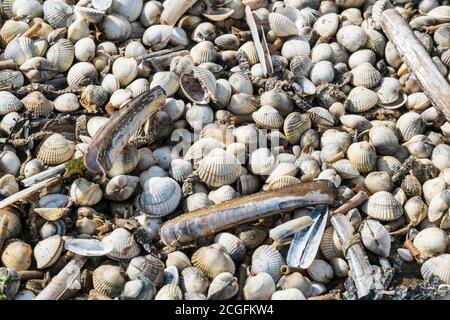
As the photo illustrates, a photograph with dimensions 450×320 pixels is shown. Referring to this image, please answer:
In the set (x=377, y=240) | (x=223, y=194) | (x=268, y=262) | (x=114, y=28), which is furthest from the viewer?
(x=114, y=28)

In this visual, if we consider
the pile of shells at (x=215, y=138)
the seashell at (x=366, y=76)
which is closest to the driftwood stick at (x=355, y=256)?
the pile of shells at (x=215, y=138)

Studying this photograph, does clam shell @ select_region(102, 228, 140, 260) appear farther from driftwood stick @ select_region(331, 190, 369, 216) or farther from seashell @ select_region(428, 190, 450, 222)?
seashell @ select_region(428, 190, 450, 222)

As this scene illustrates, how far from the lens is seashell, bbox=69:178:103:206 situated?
195 inches

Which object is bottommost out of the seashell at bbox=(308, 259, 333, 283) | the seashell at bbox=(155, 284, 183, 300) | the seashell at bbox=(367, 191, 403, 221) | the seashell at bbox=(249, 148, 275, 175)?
the seashell at bbox=(308, 259, 333, 283)

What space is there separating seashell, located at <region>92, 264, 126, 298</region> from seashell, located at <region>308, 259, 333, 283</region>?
1.28 m

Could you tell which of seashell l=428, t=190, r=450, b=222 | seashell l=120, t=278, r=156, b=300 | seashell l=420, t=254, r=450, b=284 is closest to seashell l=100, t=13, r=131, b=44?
seashell l=120, t=278, r=156, b=300

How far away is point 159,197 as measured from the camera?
499 centimetres

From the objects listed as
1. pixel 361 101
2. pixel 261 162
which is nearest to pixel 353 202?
pixel 261 162

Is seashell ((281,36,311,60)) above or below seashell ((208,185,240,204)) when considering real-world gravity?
above

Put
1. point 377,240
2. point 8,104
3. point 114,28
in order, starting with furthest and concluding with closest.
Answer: point 114,28
point 8,104
point 377,240

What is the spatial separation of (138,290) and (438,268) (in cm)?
204

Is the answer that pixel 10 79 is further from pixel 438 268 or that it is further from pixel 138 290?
pixel 438 268
